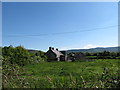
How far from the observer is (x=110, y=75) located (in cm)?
240

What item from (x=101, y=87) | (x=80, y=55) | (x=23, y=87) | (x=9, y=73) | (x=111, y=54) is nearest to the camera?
(x=101, y=87)

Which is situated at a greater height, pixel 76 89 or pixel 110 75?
pixel 110 75

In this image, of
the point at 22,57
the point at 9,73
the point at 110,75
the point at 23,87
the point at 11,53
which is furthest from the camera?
the point at 22,57

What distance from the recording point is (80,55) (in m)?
34.8

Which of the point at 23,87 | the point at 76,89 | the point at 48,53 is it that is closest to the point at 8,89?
the point at 23,87

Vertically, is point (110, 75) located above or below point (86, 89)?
above

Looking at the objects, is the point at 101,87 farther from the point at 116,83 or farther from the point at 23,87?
the point at 23,87

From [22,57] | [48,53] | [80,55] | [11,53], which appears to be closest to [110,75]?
[11,53]

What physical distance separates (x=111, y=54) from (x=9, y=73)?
36.5 meters

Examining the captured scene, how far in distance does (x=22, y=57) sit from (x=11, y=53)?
6.60 feet

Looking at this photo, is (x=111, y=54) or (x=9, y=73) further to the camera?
(x=111, y=54)

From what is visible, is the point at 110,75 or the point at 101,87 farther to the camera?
the point at 110,75

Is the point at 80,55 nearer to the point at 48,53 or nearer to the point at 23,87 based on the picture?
the point at 48,53

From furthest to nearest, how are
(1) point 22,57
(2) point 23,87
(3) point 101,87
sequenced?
(1) point 22,57
(2) point 23,87
(3) point 101,87
